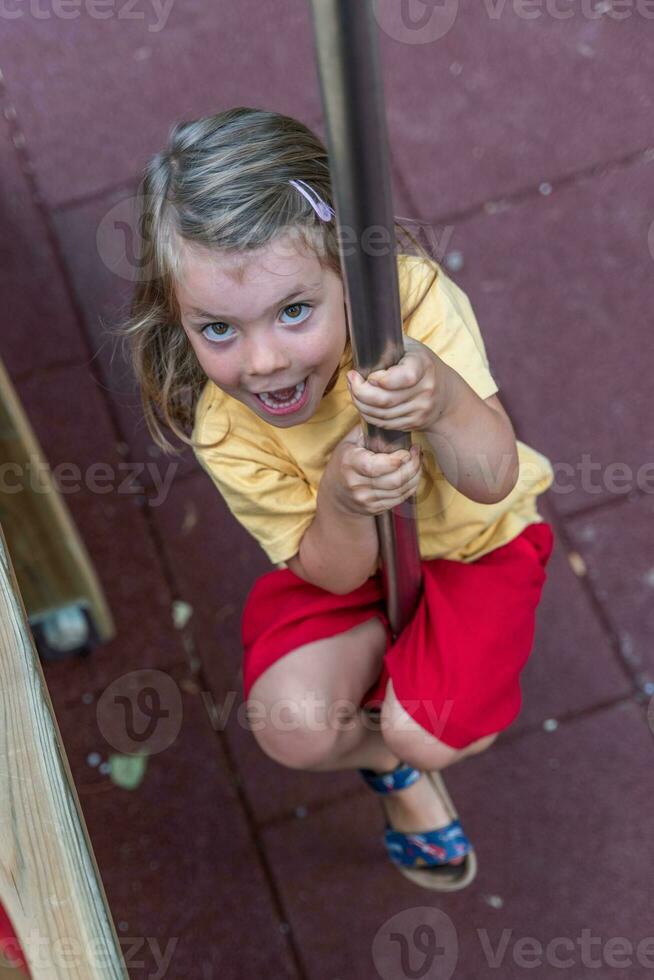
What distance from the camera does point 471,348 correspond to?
129cm

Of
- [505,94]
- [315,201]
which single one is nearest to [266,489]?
[315,201]

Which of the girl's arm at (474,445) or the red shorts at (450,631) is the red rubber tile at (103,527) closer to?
the red shorts at (450,631)

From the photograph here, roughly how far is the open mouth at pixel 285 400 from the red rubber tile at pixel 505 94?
115 cm

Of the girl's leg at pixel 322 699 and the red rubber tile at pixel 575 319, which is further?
the red rubber tile at pixel 575 319

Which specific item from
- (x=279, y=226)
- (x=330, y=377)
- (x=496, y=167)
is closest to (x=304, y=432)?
(x=330, y=377)

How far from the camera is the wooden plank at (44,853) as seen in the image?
3.22 feet

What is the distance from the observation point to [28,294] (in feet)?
7.40

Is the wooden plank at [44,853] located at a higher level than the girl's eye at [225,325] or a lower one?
lower

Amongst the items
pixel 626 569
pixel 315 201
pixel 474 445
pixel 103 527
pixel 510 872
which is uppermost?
pixel 315 201

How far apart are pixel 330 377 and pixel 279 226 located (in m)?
0.19

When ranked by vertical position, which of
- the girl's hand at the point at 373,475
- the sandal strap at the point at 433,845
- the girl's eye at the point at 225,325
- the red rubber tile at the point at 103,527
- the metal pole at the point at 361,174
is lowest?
the sandal strap at the point at 433,845

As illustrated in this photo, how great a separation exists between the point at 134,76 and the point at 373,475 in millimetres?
1669

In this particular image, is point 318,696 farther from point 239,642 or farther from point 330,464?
point 239,642

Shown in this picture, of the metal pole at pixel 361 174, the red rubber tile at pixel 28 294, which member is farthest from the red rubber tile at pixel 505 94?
the metal pole at pixel 361 174
